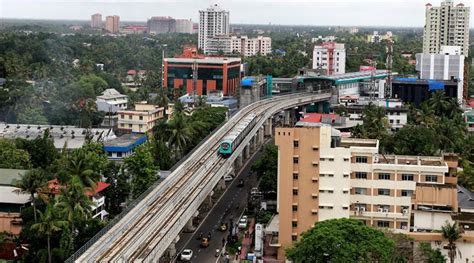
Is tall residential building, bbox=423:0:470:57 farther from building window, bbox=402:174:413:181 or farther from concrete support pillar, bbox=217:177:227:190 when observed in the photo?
building window, bbox=402:174:413:181

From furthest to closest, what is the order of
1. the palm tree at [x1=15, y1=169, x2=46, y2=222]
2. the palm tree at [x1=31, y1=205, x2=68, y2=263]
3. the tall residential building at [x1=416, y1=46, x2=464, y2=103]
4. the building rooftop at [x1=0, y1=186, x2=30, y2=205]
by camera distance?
the tall residential building at [x1=416, y1=46, x2=464, y2=103], the building rooftop at [x1=0, y1=186, x2=30, y2=205], the palm tree at [x1=15, y1=169, x2=46, y2=222], the palm tree at [x1=31, y1=205, x2=68, y2=263]

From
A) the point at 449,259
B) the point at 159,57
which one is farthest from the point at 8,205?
the point at 159,57

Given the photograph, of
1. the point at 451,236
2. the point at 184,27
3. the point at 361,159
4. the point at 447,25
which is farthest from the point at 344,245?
the point at 184,27

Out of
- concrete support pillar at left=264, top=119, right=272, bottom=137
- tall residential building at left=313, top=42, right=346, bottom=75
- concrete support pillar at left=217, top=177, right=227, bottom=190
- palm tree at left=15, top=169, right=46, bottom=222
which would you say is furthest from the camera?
tall residential building at left=313, top=42, right=346, bottom=75

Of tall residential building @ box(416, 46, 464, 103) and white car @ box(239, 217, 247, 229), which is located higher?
tall residential building @ box(416, 46, 464, 103)

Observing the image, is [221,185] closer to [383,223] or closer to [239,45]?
[383,223]

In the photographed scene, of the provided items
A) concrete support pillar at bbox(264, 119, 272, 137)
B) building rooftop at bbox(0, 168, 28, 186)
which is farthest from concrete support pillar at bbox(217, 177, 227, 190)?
concrete support pillar at bbox(264, 119, 272, 137)
